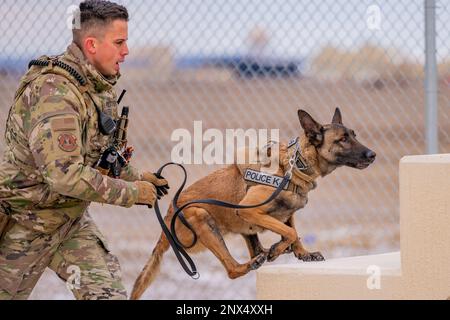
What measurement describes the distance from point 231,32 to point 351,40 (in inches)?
32.2

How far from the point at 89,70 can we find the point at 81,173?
0.49 meters

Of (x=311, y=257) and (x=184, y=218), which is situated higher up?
(x=184, y=218)

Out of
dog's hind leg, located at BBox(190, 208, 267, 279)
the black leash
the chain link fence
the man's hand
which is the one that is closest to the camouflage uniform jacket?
the man's hand

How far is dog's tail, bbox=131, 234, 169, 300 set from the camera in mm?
4805

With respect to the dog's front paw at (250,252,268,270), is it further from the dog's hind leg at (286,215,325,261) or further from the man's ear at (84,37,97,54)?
the man's ear at (84,37,97,54)

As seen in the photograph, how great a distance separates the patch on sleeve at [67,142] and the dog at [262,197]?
1.20 metres

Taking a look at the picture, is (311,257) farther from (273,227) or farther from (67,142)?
(67,142)

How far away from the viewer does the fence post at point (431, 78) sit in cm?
545

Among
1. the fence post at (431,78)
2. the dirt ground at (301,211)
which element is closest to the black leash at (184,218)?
the fence post at (431,78)

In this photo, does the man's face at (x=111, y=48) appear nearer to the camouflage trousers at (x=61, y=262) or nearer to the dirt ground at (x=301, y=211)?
the camouflage trousers at (x=61, y=262)

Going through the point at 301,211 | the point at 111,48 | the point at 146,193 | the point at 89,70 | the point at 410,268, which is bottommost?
the point at 410,268

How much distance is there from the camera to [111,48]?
157 inches

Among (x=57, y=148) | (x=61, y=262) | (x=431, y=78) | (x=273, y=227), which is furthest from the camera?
(x=431, y=78)

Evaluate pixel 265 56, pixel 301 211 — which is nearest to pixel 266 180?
pixel 265 56
